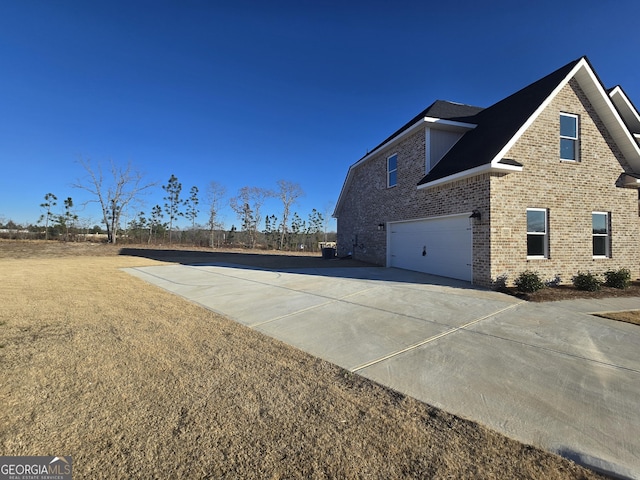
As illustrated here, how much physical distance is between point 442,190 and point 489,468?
995cm

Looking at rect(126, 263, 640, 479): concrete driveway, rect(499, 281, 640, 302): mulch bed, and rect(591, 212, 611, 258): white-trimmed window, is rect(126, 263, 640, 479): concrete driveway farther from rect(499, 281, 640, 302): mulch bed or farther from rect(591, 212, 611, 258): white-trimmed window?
rect(591, 212, 611, 258): white-trimmed window

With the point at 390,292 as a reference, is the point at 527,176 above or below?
above

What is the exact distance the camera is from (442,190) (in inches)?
433

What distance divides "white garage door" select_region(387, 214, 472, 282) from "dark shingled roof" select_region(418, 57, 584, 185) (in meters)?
1.70

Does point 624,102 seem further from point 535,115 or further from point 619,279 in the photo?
point 619,279

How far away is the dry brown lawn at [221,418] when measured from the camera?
216 centimetres

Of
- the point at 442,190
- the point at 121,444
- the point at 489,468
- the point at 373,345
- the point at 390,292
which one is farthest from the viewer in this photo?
the point at 442,190

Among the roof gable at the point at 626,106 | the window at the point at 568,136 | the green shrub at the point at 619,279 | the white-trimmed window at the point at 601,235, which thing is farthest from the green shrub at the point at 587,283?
the roof gable at the point at 626,106

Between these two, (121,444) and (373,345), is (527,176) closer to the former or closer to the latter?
(373,345)

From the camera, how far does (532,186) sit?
9422 mm

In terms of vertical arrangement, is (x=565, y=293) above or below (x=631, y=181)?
below

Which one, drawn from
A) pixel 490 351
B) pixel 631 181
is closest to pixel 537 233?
pixel 631 181

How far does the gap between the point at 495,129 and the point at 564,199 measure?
3.11 m

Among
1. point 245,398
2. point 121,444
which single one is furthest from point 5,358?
point 245,398
